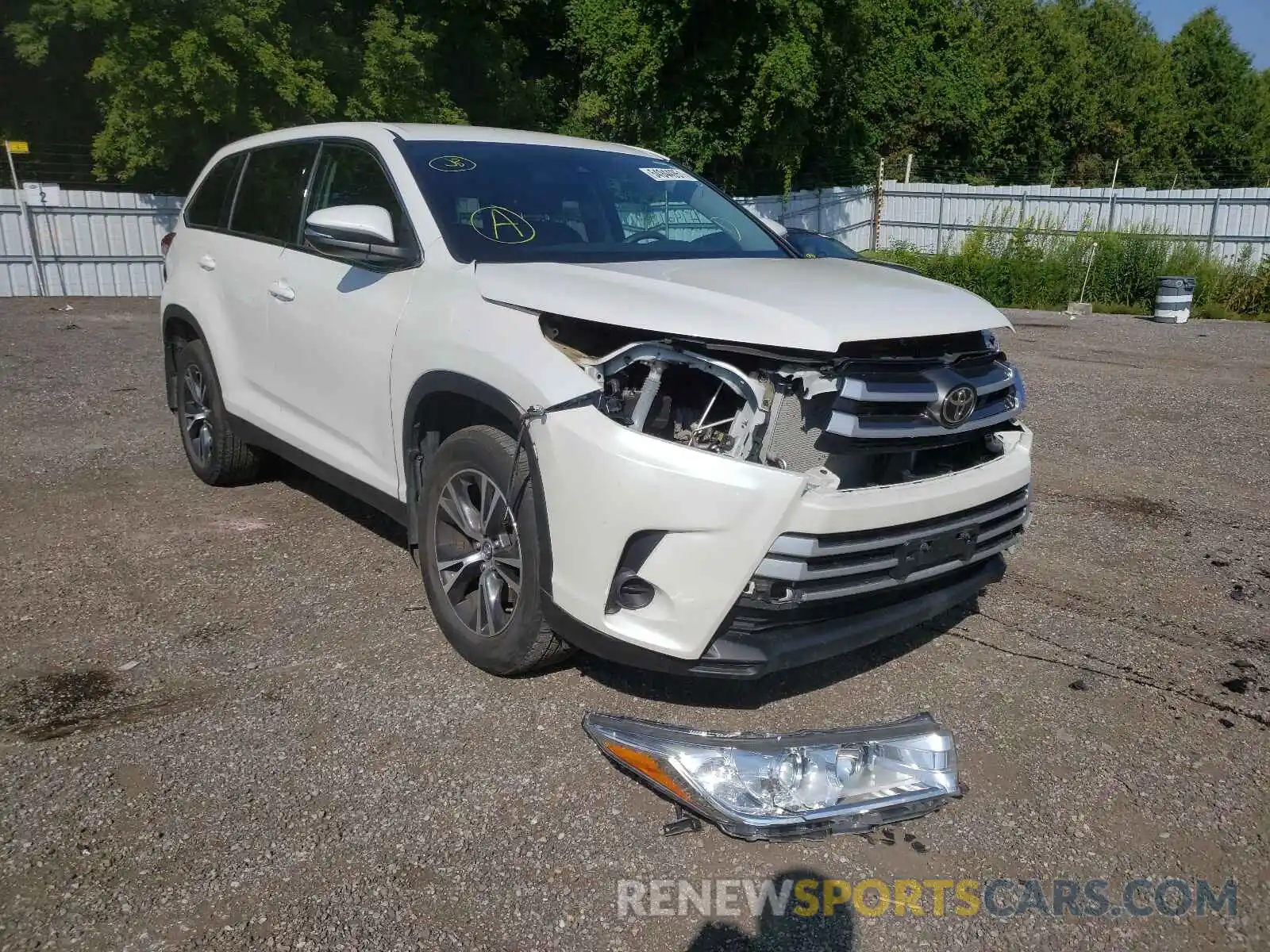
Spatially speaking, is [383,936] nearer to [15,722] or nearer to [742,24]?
[15,722]

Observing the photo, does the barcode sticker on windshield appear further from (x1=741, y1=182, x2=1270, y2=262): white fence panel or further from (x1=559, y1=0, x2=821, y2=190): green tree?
(x1=559, y1=0, x2=821, y2=190): green tree

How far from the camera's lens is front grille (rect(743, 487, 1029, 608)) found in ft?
9.69

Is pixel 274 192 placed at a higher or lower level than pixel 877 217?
higher

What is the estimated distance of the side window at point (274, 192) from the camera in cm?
482

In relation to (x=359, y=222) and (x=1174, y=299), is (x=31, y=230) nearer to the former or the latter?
(x=359, y=222)

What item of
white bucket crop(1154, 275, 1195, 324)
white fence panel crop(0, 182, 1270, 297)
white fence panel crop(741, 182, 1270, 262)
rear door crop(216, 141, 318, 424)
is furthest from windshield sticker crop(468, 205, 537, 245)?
white fence panel crop(741, 182, 1270, 262)

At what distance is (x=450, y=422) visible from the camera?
12.6 ft

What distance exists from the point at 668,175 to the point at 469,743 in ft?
9.09

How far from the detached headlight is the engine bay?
744 mm

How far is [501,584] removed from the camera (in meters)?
3.62

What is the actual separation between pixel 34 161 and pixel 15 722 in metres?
18.4

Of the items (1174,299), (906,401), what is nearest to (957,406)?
(906,401)

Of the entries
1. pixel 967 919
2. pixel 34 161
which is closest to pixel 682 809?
pixel 967 919

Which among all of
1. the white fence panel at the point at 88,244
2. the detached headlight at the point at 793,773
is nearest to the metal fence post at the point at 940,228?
the white fence panel at the point at 88,244
